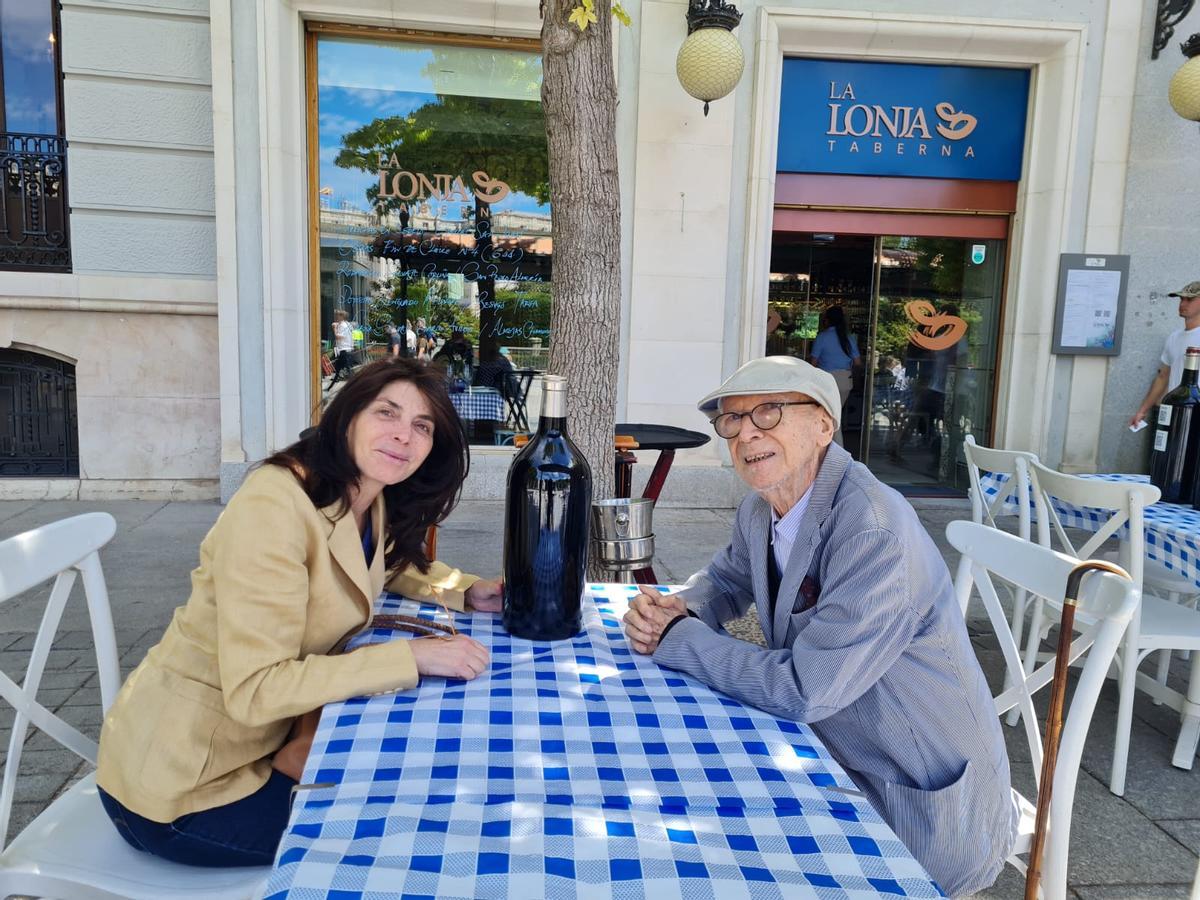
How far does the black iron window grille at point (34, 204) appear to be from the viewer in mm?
6625

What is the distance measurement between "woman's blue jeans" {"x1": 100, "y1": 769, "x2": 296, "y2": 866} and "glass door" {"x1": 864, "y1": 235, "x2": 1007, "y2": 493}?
738 centimetres

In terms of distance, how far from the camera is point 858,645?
4.51 ft

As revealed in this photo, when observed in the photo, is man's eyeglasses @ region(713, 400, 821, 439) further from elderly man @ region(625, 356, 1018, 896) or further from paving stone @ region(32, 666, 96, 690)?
paving stone @ region(32, 666, 96, 690)

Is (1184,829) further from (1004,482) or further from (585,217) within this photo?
(585,217)

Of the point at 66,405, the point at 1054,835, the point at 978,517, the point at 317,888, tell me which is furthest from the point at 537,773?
the point at 66,405

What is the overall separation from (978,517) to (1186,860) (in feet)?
5.19

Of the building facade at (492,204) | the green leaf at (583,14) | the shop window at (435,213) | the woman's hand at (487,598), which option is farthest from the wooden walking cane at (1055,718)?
the shop window at (435,213)

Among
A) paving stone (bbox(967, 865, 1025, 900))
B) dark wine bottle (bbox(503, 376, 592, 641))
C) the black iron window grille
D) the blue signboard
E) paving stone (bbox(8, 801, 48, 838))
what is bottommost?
paving stone (bbox(967, 865, 1025, 900))

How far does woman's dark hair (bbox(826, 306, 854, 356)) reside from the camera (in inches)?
332

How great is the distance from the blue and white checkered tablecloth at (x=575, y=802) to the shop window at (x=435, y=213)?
6.08 meters

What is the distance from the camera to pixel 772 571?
69.2 inches

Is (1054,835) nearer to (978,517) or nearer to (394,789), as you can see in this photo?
(394,789)

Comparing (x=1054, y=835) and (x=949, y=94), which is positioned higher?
(x=949, y=94)

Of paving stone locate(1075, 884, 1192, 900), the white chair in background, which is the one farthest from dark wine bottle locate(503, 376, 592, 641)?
the white chair in background
